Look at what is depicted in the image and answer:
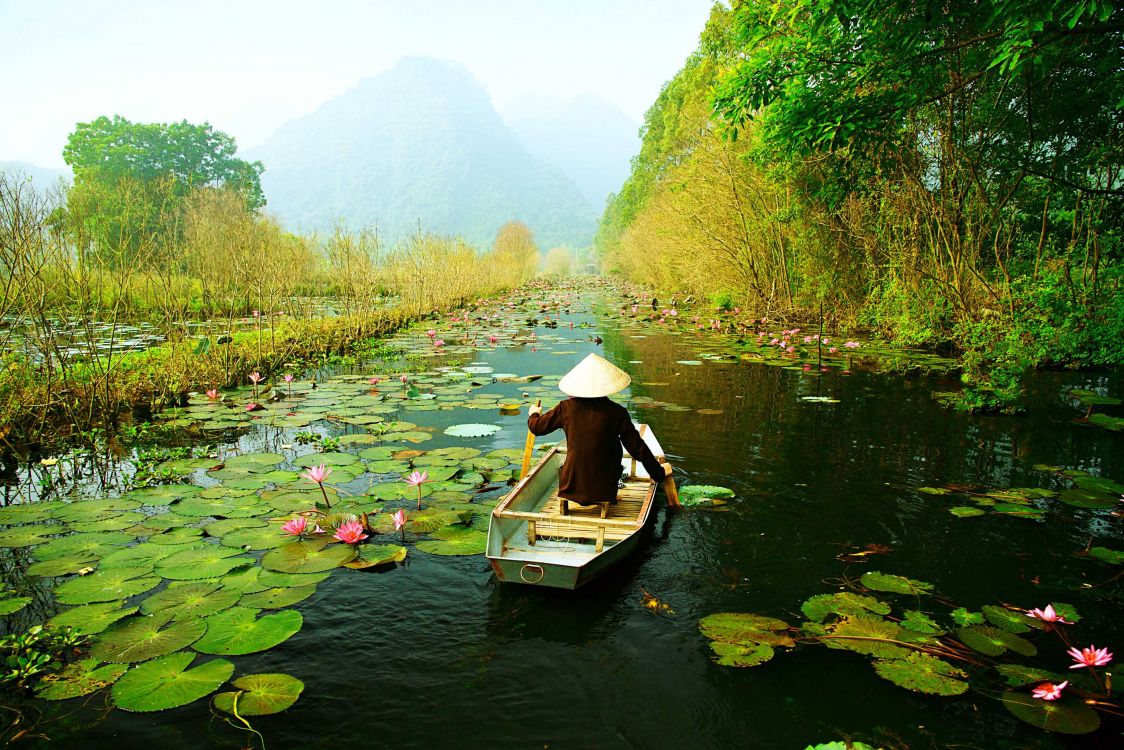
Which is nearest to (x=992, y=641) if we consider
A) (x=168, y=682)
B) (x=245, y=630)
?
(x=245, y=630)

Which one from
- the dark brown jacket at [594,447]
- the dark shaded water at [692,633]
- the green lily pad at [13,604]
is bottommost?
the dark shaded water at [692,633]

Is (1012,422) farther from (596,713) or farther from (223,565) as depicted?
(223,565)

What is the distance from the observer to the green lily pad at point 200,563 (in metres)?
3.39

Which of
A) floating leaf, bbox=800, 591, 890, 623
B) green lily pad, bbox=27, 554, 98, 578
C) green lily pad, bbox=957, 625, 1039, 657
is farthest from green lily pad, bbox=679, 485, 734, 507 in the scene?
green lily pad, bbox=27, 554, 98, 578

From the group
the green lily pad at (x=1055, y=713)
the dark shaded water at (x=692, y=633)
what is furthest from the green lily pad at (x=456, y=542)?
the green lily pad at (x=1055, y=713)

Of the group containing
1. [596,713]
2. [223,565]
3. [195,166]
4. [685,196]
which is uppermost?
[195,166]

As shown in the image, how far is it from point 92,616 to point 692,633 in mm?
2959

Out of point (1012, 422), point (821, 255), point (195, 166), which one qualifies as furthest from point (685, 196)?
point (195, 166)

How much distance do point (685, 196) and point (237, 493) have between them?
14984mm

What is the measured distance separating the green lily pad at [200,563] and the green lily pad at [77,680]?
0.71 meters

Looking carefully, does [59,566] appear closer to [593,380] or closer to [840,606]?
[593,380]

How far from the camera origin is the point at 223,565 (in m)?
3.50

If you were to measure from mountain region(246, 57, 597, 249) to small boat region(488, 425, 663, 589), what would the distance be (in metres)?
106

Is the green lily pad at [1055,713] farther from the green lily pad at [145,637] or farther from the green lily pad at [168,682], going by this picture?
the green lily pad at [145,637]
